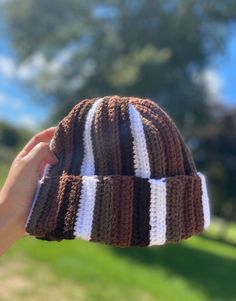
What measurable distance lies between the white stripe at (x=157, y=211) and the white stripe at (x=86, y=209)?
0.12 metres

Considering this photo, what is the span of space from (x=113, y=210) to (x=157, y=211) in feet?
0.31

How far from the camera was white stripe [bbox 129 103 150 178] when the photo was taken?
1.23m

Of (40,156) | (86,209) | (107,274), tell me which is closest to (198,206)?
(86,209)

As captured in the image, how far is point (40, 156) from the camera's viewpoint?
A: 4.23ft

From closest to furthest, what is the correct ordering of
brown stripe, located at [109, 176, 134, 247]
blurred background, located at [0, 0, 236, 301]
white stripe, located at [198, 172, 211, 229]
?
1. brown stripe, located at [109, 176, 134, 247]
2. white stripe, located at [198, 172, 211, 229]
3. blurred background, located at [0, 0, 236, 301]

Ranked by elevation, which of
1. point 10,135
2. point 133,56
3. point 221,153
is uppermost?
point 10,135

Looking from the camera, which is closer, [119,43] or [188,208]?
[188,208]

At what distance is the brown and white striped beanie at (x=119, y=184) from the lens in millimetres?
1204

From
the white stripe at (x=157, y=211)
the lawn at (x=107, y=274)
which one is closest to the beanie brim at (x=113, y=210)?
the white stripe at (x=157, y=211)

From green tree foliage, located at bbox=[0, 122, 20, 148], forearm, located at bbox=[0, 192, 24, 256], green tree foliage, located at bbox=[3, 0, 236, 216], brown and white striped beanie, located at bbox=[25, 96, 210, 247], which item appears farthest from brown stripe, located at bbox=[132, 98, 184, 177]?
green tree foliage, located at bbox=[0, 122, 20, 148]

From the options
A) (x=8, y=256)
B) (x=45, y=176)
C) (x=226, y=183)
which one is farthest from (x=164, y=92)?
(x=45, y=176)

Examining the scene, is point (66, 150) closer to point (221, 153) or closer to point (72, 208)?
point (72, 208)

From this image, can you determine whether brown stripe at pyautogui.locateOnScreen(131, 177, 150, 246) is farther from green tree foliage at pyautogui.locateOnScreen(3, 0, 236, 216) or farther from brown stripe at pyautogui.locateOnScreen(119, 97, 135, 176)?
green tree foliage at pyautogui.locateOnScreen(3, 0, 236, 216)

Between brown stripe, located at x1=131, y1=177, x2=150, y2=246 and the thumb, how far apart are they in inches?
8.1
